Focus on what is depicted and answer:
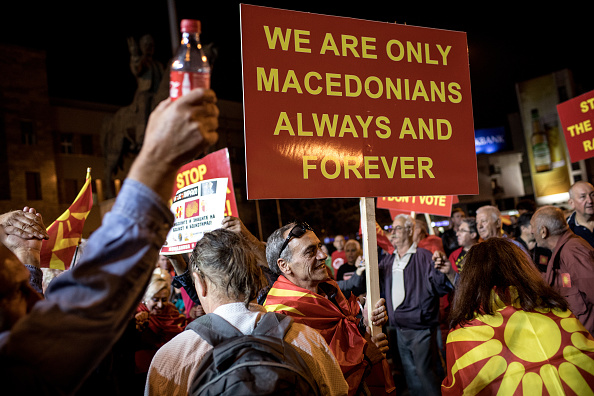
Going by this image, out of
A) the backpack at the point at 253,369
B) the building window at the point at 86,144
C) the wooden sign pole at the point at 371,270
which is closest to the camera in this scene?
the backpack at the point at 253,369

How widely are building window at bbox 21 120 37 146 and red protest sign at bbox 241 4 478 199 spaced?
34578mm

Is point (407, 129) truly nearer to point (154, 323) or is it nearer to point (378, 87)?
point (378, 87)

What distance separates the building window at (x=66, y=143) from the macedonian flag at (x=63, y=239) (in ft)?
112

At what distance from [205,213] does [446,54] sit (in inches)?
96.3

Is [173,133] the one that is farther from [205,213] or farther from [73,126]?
[73,126]

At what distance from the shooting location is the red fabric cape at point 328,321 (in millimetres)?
3104

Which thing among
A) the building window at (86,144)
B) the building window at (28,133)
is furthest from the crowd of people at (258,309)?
the building window at (86,144)

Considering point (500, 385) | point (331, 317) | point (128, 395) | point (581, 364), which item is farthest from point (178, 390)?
point (128, 395)

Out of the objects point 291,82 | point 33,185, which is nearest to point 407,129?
point 291,82

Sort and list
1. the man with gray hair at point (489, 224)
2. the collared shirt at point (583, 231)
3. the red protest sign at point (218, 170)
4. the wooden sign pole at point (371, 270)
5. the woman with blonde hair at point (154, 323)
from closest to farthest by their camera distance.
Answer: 1. the wooden sign pole at point (371, 270)
2. the woman with blonde hair at point (154, 323)
3. the red protest sign at point (218, 170)
4. the collared shirt at point (583, 231)
5. the man with gray hair at point (489, 224)

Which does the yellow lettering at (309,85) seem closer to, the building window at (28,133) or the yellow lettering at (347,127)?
the yellow lettering at (347,127)

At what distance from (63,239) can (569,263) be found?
4.77m

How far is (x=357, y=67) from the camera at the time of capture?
3.60 meters

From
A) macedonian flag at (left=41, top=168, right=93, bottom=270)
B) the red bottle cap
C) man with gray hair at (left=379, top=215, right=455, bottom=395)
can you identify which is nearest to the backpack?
the red bottle cap
